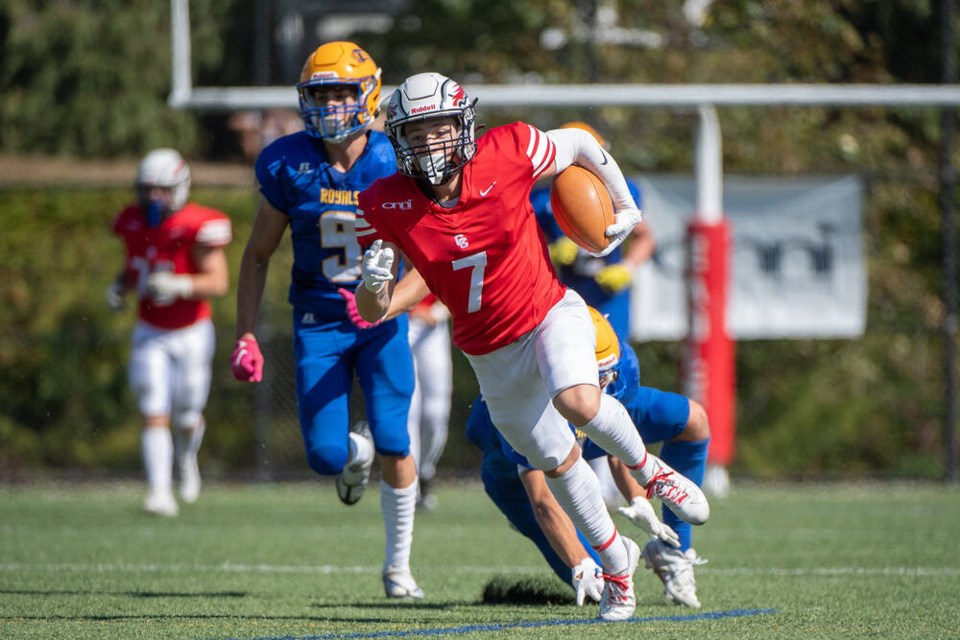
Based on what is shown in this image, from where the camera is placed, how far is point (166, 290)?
9281mm

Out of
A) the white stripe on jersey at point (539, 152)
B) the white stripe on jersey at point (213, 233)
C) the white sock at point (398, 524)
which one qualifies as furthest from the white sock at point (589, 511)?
the white stripe on jersey at point (213, 233)

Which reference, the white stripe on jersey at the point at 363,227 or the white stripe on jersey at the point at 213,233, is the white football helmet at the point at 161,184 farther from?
the white stripe on jersey at the point at 363,227

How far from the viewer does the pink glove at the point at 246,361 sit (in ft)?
18.1

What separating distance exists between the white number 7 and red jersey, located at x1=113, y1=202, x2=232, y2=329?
198 inches

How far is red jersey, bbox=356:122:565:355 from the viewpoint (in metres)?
4.68

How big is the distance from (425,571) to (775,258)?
18.3ft

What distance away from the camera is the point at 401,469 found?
579 cm

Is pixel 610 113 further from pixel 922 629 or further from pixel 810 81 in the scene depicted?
pixel 922 629

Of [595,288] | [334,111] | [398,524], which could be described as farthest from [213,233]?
[398,524]

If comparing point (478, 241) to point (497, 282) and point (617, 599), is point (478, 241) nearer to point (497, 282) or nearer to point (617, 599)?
point (497, 282)

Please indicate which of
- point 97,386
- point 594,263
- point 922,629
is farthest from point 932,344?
point 922,629

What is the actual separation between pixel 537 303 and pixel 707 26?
7673 mm

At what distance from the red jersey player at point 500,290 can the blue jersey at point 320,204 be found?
91 centimetres

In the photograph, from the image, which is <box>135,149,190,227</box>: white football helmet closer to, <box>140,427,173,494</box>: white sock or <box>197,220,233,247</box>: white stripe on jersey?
<box>197,220,233,247</box>: white stripe on jersey
